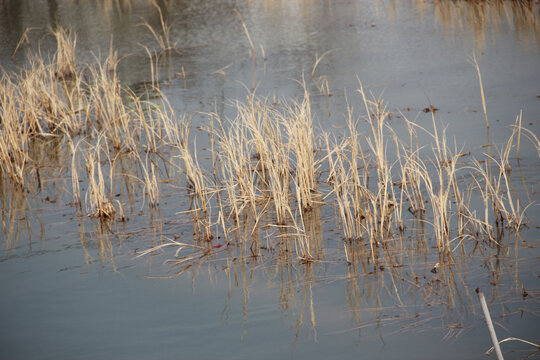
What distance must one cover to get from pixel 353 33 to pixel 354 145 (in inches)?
373

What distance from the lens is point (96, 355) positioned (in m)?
3.96

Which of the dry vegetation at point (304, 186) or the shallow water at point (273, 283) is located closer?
the shallow water at point (273, 283)

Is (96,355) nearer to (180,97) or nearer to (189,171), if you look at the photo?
(189,171)

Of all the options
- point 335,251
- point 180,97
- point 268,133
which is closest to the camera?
point 335,251

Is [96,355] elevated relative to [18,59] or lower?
lower

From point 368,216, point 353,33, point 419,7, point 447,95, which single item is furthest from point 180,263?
point 419,7

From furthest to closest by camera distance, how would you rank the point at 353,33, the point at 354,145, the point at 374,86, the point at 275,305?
the point at 353,33 < the point at 374,86 < the point at 354,145 < the point at 275,305

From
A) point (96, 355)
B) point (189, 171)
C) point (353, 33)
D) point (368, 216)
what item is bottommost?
point (96, 355)

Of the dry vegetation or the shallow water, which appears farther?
the dry vegetation

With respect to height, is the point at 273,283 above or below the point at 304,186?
below

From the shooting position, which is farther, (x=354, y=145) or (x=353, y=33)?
(x=353, y=33)

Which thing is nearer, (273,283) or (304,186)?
(273,283)

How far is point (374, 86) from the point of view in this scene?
9945 mm

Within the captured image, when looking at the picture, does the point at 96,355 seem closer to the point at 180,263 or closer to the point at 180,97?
the point at 180,263
